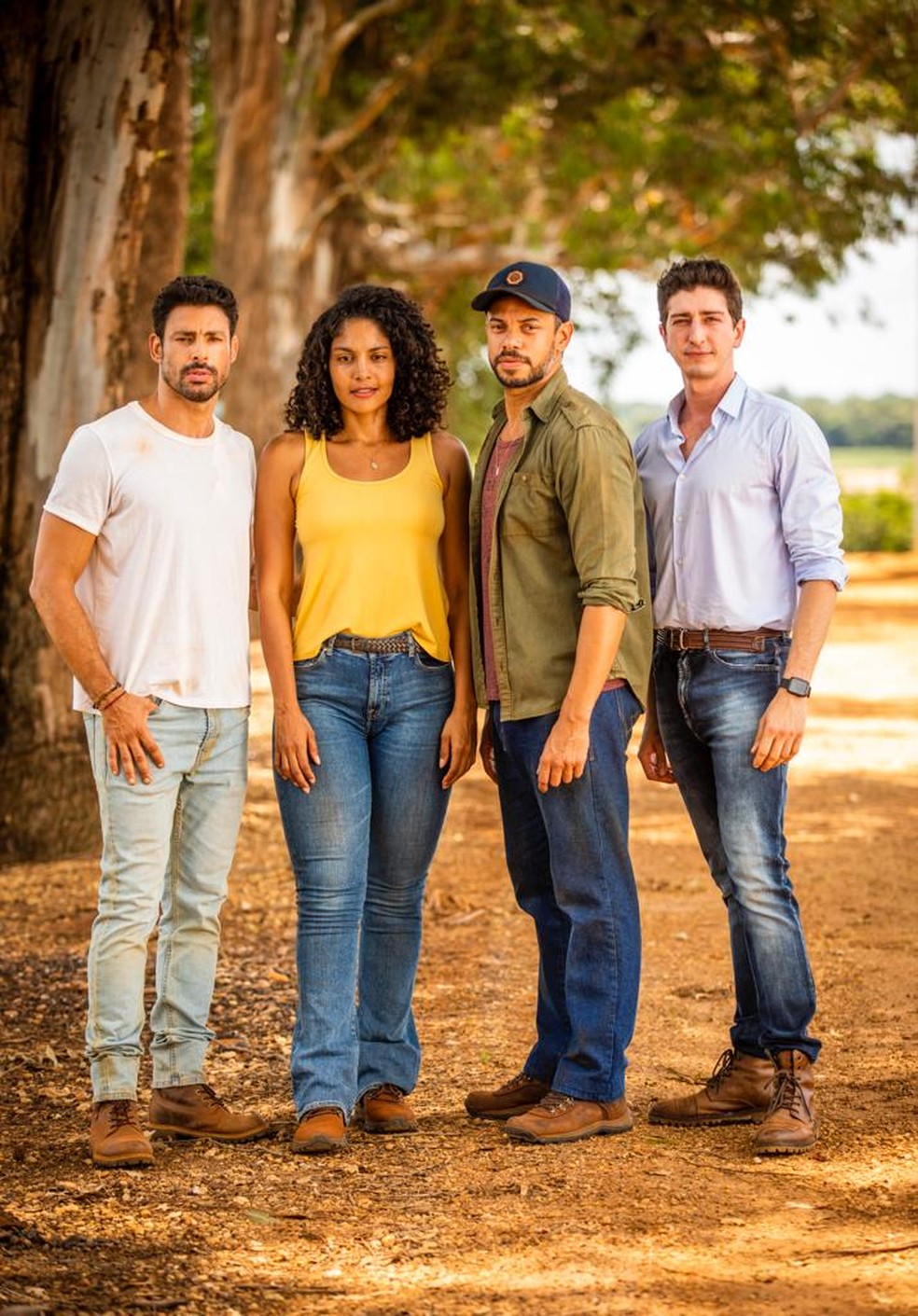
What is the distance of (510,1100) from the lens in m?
5.11

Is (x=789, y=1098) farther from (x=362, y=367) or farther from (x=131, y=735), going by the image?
(x=362, y=367)

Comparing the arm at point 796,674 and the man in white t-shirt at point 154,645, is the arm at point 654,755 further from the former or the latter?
the man in white t-shirt at point 154,645

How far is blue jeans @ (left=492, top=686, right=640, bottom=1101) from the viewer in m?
4.75

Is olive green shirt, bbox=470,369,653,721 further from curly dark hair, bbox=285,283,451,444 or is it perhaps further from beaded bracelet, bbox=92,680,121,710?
beaded bracelet, bbox=92,680,121,710

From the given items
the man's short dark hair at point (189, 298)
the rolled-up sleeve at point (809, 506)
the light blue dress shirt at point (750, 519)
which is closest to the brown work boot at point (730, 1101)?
the light blue dress shirt at point (750, 519)

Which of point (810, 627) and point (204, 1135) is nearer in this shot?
point (810, 627)

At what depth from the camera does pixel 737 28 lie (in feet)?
52.8

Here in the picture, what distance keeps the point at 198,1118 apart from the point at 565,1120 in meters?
1.03

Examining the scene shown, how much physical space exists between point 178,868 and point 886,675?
1481cm

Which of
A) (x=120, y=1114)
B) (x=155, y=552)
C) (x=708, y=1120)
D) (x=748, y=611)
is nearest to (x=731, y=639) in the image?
(x=748, y=611)

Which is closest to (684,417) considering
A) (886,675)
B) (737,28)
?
(737,28)

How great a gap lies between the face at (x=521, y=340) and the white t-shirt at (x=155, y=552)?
841 mm

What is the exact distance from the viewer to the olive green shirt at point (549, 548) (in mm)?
4668

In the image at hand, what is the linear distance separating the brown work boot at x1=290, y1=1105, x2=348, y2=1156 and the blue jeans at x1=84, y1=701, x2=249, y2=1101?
41 cm
